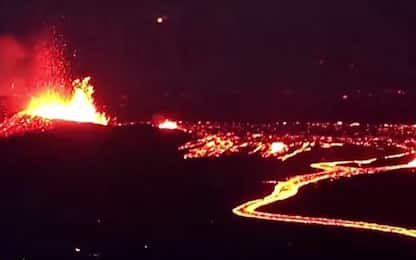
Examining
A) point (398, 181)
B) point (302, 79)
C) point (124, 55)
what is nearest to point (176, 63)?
point (124, 55)

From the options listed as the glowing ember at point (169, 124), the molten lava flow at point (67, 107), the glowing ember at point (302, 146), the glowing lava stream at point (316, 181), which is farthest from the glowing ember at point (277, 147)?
Answer: the molten lava flow at point (67, 107)

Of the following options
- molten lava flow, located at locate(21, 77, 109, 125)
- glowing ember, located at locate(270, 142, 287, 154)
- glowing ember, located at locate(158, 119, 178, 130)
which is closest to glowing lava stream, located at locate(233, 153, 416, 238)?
glowing ember, located at locate(270, 142, 287, 154)

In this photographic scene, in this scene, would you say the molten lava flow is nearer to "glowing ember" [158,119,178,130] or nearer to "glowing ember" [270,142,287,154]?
"glowing ember" [158,119,178,130]

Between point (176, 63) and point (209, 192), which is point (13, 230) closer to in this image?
point (209, 192)

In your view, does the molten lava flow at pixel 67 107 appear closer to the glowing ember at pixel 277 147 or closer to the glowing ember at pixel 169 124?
the glowing ember at pixel 169 124

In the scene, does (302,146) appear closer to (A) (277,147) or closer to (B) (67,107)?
(A) (277,147)

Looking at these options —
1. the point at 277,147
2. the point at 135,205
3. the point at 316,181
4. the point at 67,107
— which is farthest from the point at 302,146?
the point at 135,205
